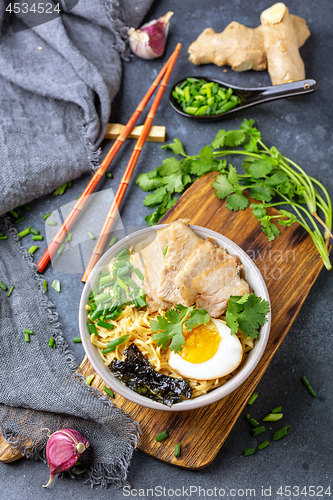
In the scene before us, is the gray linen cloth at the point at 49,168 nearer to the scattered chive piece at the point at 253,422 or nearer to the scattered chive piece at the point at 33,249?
the scattered chive piece at the point at 33,249

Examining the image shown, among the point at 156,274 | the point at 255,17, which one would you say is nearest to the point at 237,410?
the point at 156,274

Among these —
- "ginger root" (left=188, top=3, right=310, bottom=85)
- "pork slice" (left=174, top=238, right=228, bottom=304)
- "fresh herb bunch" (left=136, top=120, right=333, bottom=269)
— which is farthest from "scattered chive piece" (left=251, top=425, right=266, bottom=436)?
"ginger root" (left=188, top=3, right=310, bottom=85)

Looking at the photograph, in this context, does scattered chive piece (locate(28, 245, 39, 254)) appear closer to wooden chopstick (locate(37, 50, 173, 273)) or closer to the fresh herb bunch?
wooden chopstick (locate(37, 50, 173, 273))

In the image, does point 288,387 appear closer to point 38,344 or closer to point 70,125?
point 38,344

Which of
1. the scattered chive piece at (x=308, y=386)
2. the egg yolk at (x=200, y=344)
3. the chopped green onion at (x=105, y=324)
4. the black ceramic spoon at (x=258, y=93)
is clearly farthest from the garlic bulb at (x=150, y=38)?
the scattered chive piece at (x=308, y=386)

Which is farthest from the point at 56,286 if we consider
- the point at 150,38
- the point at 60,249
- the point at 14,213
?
the point at 150,38
